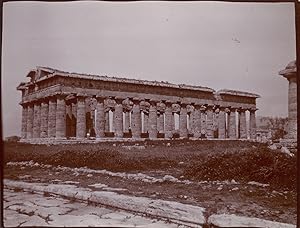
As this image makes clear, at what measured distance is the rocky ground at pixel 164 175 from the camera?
2.89m

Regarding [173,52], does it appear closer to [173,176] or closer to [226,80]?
[226,80]

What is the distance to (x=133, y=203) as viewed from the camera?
289 cm

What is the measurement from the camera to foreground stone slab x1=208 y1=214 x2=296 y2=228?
263cm

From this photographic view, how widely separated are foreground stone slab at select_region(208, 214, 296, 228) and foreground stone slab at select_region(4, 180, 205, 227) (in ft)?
0.35

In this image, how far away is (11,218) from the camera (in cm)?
287

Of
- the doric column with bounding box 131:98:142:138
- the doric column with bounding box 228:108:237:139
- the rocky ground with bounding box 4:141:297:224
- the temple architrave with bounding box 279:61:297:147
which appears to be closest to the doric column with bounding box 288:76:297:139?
the temple architrave with bounding box 279:61:297:147

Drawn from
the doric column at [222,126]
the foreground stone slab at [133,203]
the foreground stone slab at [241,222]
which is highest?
the doric column at [222,126]

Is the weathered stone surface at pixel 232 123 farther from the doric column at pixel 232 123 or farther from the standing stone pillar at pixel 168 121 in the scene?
the standing stone pillar at pixel 168 121

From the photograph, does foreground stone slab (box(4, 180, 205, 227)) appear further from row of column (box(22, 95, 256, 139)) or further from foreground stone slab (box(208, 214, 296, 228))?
row of column (box(22, 95, 256, 139))

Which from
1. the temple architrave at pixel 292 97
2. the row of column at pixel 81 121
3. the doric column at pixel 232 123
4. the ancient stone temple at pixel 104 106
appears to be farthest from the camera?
the doric column at pixel 232 123

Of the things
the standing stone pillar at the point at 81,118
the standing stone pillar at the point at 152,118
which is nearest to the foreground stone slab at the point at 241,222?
the standing stone pillar at the point at 81,118

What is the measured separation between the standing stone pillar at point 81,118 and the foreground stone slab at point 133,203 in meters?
1.76

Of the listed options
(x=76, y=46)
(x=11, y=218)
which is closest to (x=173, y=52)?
(x=76, y=46)

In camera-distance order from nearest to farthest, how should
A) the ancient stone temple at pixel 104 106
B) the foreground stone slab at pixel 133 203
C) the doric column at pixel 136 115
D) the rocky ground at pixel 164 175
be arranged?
the foreground stone slab at pixel 133 203 → the rocky ground at pixel 164 175 → the ancient stone temple at pixel 104 106 → the doric column at pixel 136 115
